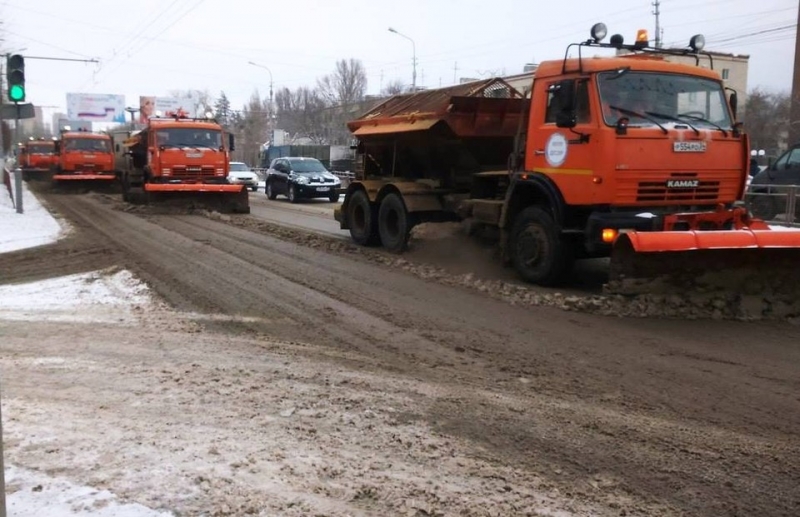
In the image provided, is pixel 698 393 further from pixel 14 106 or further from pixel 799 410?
pixel 14 106

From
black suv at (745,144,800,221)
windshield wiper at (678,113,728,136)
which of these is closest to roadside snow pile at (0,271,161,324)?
windshield wiper at (678,113,728,136)

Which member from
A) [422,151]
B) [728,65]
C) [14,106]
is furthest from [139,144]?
[728,65]

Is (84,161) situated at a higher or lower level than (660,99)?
lower

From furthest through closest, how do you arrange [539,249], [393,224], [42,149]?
1. [42,149]
2. [393,224]
3. [539,249]

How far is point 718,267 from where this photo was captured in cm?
726

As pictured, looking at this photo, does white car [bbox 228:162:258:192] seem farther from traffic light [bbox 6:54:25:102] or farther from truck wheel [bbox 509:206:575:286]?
truck wheel [bbox 509:206:575:286]

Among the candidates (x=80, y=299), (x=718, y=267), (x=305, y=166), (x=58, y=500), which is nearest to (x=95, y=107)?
(x=305, y=166)

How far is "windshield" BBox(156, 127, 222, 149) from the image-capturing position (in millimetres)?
19797

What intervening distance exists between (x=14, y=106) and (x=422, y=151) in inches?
371

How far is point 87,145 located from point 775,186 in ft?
87.5

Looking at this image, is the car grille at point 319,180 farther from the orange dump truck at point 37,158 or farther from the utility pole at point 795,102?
the utility pole at point 795,102

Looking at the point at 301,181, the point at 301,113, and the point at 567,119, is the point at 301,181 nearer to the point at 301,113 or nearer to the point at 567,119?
the point at 567,119

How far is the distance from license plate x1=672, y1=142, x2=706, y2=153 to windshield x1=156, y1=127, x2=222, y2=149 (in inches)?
593

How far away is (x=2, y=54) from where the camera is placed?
2298cm
